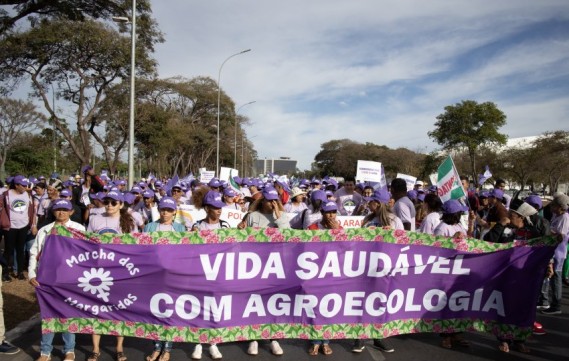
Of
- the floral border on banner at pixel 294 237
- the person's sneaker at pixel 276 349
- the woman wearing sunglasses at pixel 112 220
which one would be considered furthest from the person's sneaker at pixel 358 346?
the woman wearing sunglasses at pixel 112 220

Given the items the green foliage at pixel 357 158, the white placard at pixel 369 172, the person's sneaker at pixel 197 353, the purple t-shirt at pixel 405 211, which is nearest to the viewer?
the person's sneaker at pixel 197 353

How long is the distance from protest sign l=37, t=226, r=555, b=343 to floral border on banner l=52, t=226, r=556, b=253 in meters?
0.01

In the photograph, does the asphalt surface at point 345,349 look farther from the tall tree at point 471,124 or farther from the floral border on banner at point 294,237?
the tall tree at point 471,124

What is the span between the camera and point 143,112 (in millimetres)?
27875

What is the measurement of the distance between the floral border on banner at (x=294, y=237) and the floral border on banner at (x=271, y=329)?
0.78 m

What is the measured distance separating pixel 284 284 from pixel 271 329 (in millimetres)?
455

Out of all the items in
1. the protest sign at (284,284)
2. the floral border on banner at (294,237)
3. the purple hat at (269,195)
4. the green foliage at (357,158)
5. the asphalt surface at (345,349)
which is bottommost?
the asphalt surface at (345,349)

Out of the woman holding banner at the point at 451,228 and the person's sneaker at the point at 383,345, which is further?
the woman holding banner at the point at 451,228

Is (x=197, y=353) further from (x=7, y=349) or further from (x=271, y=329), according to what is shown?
(x=7, y=349)

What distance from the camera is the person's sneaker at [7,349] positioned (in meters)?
4.68

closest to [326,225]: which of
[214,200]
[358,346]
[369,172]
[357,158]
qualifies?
[214,200]

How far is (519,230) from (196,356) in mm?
4209

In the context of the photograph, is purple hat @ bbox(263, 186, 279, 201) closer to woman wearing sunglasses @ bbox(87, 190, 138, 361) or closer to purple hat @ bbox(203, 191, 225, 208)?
purple hat @ bbox(203, 191, 225, 208)

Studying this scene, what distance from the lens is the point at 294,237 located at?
461 cm
